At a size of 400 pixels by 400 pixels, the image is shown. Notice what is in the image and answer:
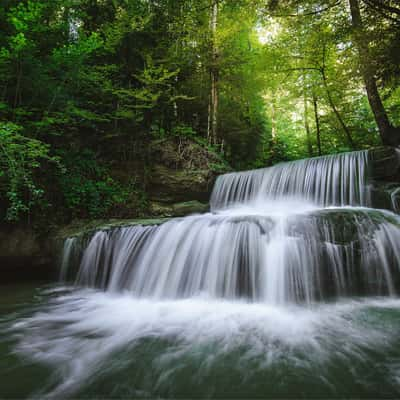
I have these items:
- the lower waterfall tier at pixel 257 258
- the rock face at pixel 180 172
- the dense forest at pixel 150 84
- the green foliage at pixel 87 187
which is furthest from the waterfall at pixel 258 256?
the rock face at pixel 180 172

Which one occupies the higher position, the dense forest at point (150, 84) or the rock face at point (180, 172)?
the dense forest at point (150, 84)

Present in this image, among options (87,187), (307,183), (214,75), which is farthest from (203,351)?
(214,75)

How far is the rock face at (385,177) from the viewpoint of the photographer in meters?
4.62

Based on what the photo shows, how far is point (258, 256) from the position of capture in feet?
11.5

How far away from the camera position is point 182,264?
13.0 feet

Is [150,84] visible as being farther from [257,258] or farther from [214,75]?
[257,258]

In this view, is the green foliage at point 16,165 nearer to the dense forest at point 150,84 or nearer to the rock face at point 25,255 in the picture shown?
the dense forest at point 150,84

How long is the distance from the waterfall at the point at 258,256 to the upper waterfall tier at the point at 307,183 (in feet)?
0.38

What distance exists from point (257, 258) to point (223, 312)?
39.3 inches

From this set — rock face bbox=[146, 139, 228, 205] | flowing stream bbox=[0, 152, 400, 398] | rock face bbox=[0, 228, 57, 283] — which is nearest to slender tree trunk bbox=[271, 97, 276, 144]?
rock face bbox=[146, 139, 228, 205]

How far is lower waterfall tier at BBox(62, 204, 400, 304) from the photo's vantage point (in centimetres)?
313

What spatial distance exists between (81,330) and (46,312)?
0.91 m

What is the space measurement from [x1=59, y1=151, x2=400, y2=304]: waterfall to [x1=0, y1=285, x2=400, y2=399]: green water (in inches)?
12.6

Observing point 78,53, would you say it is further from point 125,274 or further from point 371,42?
point 371,42
